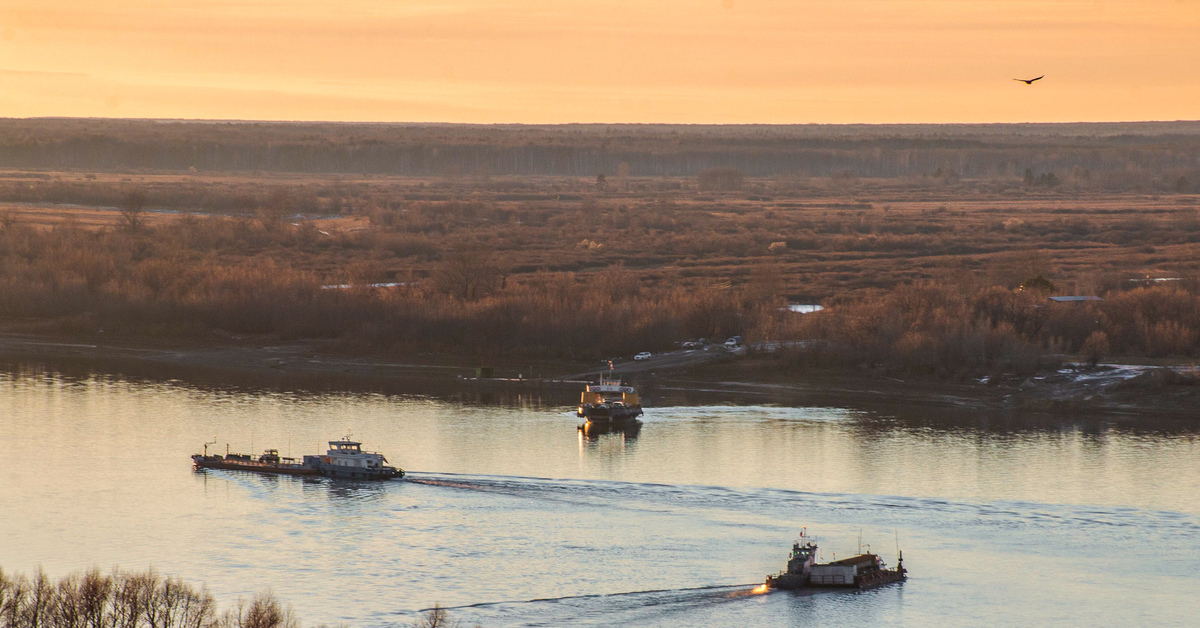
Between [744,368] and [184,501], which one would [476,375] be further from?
[184,501]

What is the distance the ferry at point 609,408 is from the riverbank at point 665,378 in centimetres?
193

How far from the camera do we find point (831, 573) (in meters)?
30.8

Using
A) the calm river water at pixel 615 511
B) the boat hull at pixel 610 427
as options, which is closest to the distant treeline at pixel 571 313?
the calm river water at pixel 615 511

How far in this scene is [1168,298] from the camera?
58938 mm

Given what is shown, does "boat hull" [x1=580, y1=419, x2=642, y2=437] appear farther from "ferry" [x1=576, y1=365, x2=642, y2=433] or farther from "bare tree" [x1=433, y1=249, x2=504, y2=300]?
"bare tree" [x1=433, y1=249, x2=504, y2=300]

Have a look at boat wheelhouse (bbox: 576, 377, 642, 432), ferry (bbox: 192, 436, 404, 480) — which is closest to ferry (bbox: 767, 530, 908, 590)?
ferry (bbox: 192, 436, 404, 480)

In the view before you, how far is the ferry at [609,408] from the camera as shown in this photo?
47438mm

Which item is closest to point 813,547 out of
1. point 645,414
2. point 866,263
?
point 645,414

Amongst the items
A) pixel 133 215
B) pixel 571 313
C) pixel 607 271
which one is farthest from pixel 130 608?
pixel 133 215

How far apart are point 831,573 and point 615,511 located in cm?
684

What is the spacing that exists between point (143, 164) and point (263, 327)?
130 m

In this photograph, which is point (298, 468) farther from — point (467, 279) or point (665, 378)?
point (467, 279)

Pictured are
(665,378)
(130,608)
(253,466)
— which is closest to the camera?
(130,608)

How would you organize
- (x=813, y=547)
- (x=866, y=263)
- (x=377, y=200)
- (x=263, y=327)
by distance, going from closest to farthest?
1. (x=813, y=547)
2. (x=263, y=327)
3. (x=866, y=263)
4. (x=377, y=200)
